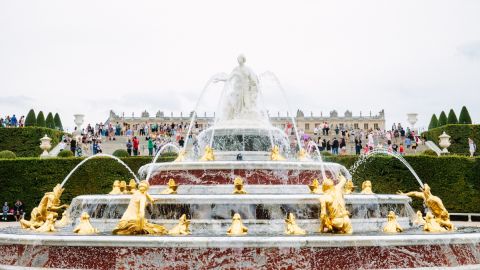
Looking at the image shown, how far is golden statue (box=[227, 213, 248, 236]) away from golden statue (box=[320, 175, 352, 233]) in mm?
1474

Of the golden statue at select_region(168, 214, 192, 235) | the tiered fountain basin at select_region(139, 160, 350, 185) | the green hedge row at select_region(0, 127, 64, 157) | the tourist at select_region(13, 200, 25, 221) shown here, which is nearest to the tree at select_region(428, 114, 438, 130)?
the green hedge row at select_region(0, 127, 64, 157)

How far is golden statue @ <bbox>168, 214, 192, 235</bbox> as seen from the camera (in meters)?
10.5

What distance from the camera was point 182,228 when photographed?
1055 centimetres

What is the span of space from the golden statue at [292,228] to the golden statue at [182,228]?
1736mm

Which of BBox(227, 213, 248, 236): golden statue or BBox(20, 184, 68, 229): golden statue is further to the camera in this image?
BBox(20, 184, 68, 229): golden statue

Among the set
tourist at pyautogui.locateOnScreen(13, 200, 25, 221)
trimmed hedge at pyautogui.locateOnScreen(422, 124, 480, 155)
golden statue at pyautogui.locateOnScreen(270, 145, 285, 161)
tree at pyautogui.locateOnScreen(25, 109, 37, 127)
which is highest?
tree at pyautogui.locateOnScreen(25, 109, 37, 127)

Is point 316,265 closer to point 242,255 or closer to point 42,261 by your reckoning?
point 242,255

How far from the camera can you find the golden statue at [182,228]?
10.5 meters

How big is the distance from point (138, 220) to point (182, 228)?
2.53ft

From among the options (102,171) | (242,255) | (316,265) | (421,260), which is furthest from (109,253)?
(102,171)

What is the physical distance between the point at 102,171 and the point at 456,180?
55.3 feet

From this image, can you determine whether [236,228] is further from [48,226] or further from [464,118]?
[464,118]

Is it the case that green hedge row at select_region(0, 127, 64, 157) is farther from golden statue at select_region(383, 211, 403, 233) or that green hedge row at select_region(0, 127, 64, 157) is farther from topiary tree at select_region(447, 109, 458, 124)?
golden statue at select_region(383, 211, 403, 233)

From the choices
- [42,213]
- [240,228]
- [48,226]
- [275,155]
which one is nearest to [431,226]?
[240,228]
